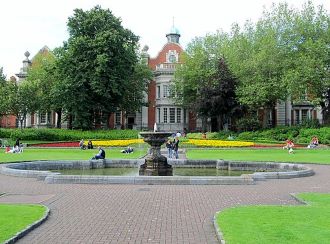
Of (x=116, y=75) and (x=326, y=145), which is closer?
(x=326, y=145)

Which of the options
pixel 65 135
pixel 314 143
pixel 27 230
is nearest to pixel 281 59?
pixel 314 143

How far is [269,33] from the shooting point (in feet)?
177

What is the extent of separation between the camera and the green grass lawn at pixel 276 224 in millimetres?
8156

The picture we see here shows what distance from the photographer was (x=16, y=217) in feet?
33.4

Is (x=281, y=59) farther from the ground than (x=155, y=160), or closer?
farther from the ground

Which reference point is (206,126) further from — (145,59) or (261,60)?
(261,60)

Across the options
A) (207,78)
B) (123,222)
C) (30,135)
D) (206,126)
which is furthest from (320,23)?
(123,222)

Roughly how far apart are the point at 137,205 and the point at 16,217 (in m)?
3.48

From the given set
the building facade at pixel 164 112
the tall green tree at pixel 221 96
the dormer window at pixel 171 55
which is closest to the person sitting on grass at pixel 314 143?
the tall green tree at pixel 221 96

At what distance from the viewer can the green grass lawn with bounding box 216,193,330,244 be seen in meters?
8.16

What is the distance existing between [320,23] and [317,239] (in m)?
49.8

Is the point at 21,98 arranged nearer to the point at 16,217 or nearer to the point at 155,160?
the point at 155,160

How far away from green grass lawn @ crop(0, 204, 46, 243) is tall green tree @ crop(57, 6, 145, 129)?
1611 inches

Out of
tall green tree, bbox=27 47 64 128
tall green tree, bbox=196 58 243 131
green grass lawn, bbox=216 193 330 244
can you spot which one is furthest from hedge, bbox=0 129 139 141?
green grass lawn, bbox=216 193 330 244
